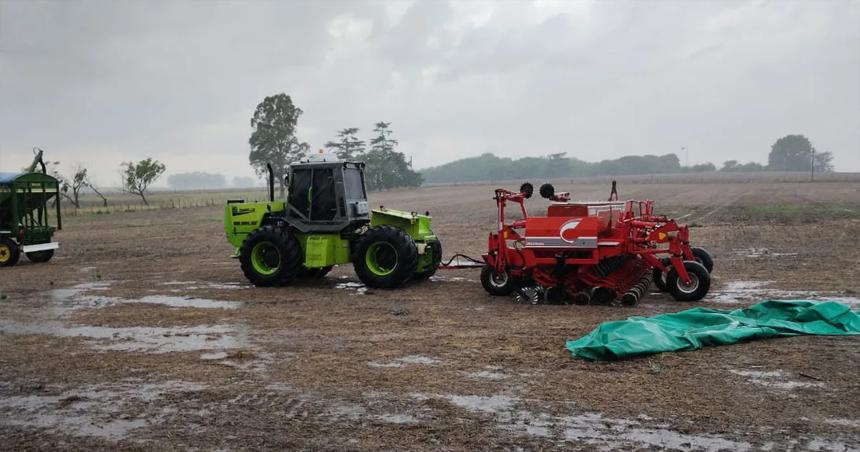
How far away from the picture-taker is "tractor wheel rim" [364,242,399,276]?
12.4 m

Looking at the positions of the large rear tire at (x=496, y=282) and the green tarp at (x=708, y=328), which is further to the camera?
the large rear tire at (x=496, y=282)

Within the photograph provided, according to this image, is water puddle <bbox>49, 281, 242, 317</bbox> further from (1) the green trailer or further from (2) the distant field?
(2) the distant field

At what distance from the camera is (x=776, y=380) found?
6422 mm

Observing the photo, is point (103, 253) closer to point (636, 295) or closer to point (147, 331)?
point (147, 331)

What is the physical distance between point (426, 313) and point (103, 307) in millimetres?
5369

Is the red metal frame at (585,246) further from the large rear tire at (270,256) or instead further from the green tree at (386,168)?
the green tree at (386,168)

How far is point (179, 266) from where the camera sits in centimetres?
1681

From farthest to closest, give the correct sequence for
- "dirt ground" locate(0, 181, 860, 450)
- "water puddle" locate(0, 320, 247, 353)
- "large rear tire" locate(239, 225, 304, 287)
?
"large rear tire" locate(239, 225, 304, 287) → "water puddle" locate(0, 320, 247, 353) → "dirt ground" locate(0, 181, 860, 450)

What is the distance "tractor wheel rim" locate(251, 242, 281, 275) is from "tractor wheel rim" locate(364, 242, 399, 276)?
1.78 metres

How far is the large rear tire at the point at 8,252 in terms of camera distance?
1700 centimetres

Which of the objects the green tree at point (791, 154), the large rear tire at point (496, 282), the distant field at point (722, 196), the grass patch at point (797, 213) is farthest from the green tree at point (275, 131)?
the green tree at point (791, 154)

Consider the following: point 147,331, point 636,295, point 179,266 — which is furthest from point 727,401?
point 179,266

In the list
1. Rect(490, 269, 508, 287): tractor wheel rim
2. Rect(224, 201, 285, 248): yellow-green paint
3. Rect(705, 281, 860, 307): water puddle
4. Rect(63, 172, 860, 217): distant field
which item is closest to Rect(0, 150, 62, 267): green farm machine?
Rect(224, 201, 285, 248): yellow-green paint

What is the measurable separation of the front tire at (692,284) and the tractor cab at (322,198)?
5640 millimetres
